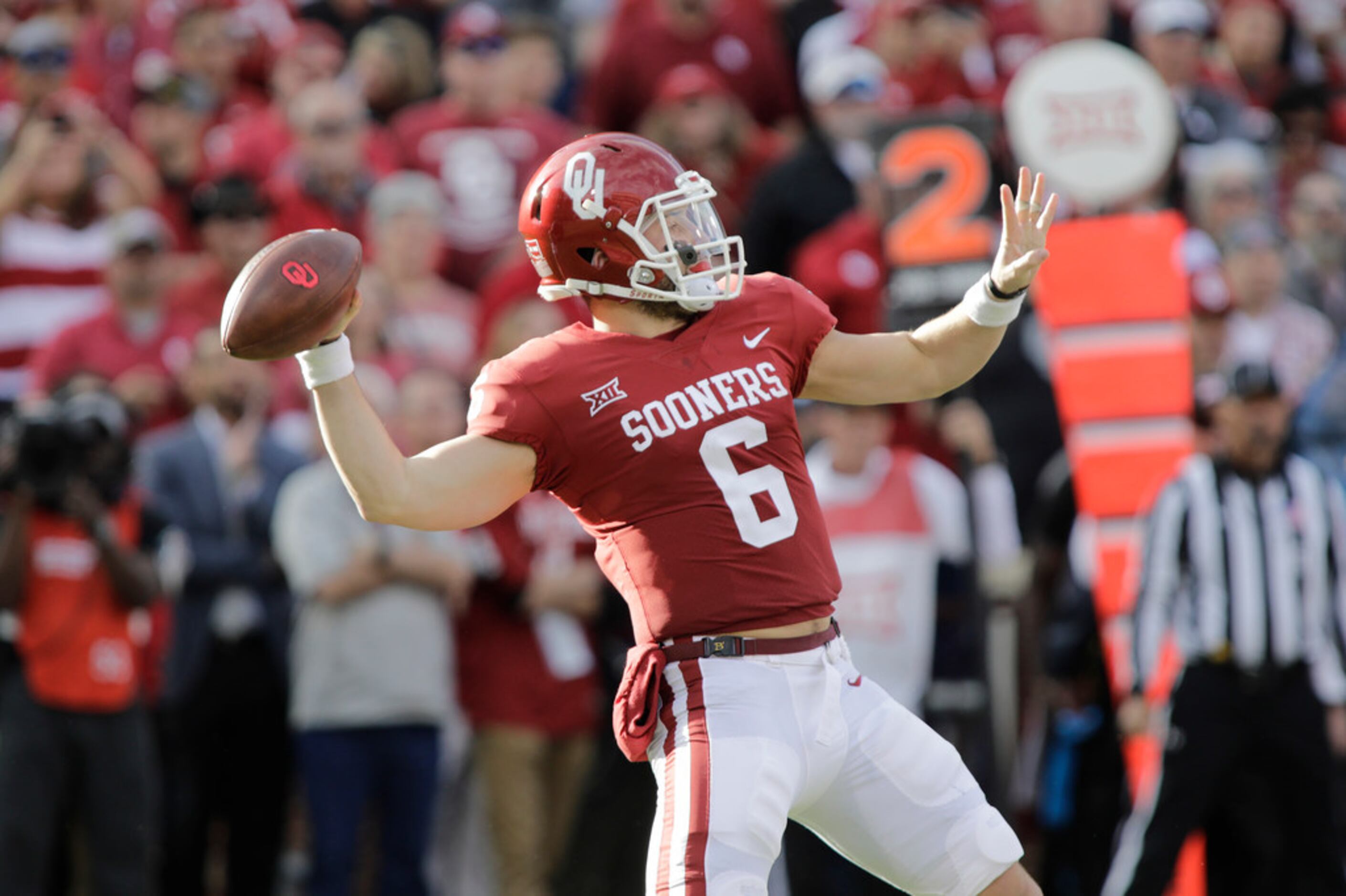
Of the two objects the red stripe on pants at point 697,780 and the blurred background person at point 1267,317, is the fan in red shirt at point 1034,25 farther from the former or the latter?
the red stripe on pants at point 697,780

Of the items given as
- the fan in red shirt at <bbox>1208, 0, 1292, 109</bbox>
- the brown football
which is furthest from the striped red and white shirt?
the fan in red shirt at <bbox>1208, 0, 1292, 109</bbox>

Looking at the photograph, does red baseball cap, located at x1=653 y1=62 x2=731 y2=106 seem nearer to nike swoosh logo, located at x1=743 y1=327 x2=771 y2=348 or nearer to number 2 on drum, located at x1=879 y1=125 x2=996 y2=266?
number 2 on drum, located at x1=879 y1=125 x2=996 y2=266

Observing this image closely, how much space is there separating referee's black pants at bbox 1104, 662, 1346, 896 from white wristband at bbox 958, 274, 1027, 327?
3.00 metres

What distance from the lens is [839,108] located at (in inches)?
339

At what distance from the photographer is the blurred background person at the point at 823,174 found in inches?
335

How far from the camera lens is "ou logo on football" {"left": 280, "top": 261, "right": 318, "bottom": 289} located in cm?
372

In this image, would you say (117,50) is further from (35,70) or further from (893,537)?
(893,537)

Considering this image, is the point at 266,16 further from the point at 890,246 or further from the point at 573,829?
the point at 573,829

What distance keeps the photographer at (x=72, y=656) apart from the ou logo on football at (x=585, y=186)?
314 centimetres

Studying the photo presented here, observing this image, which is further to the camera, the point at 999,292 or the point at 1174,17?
the point at 1174,17

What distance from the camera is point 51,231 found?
814cm

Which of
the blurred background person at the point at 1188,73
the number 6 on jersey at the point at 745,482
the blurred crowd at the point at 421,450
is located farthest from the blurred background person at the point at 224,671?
the blurred background person at the point at 1188,73

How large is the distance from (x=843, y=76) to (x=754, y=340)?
4.64 metres

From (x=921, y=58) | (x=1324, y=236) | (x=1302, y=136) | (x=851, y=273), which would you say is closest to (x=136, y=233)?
(x=851, y=273)
